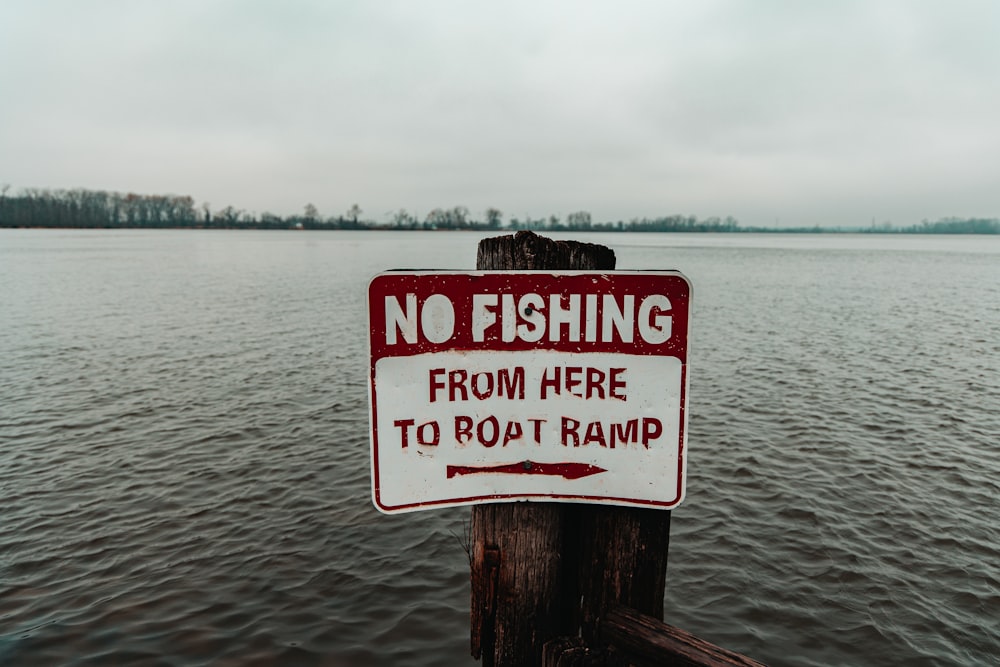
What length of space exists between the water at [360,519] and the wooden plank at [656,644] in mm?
4216

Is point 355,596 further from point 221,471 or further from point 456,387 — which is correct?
point 456,387

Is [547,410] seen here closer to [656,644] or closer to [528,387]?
[528,387]

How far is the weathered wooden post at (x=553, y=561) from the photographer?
2021 millimetres

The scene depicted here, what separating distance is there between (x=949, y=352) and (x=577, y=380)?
21.4 metres

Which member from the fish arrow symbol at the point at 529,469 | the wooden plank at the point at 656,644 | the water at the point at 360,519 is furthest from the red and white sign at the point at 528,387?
the water at the point at 360,519

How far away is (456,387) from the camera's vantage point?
197 cm

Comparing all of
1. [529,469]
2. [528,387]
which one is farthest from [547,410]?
[529,469]

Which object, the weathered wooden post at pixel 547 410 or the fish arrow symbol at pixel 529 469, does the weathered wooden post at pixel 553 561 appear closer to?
the weathered wooden post at pixel 547 410

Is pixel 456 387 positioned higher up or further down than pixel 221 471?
higher up

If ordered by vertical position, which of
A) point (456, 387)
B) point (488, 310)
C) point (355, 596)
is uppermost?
point (488, 310)

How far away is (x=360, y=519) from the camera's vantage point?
A: 8.00m

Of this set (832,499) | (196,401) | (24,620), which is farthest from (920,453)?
(196,401)

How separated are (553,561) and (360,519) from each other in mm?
6483

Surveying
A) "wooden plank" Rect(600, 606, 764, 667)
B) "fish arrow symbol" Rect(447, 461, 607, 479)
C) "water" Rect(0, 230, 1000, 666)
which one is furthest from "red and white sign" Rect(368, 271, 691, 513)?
"water" Rect(0, 230, 1000, 666)
